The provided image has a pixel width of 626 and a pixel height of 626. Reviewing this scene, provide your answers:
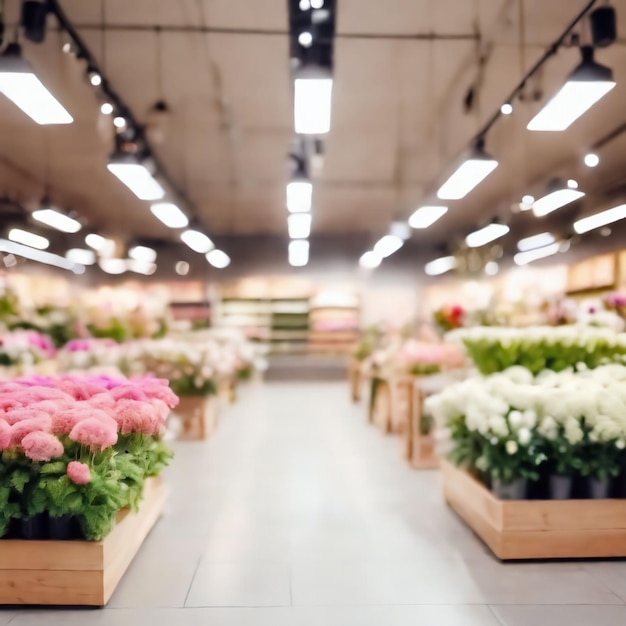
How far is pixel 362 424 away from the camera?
7.49 m

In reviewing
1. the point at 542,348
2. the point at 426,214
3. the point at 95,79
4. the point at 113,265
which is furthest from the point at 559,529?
the point at 113,265

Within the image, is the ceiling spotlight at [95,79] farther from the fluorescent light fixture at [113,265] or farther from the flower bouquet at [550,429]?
the fluorescent light fixture at [113,265]

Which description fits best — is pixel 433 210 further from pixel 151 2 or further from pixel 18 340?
pixel 18 340

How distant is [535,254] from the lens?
36.4 ft

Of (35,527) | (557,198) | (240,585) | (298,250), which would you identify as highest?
(298,250)

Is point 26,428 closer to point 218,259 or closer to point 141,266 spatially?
point 218,259

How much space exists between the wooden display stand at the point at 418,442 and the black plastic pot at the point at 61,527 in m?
3.12

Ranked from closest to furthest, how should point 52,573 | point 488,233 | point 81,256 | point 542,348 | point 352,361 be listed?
point 52,573, point 542,348, point 488,233, point 352,361, point 81,256

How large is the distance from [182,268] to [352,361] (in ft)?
18.8

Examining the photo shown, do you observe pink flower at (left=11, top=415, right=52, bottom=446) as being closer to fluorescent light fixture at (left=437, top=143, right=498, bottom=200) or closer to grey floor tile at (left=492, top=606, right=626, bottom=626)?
grey floor tile at (left=492, top=606, right=626, bottom=626)

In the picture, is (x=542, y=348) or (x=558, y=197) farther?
(x=558, y=197)

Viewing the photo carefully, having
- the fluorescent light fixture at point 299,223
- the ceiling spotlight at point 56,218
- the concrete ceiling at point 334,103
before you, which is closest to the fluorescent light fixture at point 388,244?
the concrete ceiling at point 334,103

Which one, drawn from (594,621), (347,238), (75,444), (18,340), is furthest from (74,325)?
(347,238)

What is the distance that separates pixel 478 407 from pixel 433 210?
3.05m
